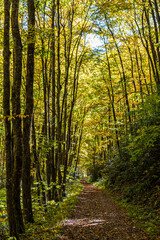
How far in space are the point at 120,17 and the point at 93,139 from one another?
16.2 metres

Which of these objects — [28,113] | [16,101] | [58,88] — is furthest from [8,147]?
[58,88]

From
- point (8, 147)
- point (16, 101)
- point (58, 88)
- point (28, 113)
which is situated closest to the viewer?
point (8, 147)

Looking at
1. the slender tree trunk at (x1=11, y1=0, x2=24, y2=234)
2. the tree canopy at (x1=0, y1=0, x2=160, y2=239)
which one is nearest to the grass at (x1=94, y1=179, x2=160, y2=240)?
the tree canopy at (x1=0, y1=0, x2=160, y2=239)

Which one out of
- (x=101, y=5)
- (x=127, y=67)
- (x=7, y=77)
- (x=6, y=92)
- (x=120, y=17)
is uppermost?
(x=120, y=17)

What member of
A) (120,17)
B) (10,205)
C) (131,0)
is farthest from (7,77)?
(120,17)

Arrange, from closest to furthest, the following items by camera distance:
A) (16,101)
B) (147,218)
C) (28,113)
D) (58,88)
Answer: (16,101)
(28,113)
(147,218)
(58,88)

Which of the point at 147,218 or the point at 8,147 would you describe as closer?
the point at 8,147

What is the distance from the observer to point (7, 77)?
465 cm

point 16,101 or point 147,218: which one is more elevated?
point 16,101

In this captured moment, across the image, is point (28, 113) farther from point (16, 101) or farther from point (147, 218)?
point (147, 218)

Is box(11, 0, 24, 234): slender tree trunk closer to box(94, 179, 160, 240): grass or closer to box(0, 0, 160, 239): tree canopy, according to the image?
box(0, 0, 160, 239): tree canopy

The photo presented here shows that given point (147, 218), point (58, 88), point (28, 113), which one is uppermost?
point (58, 88)

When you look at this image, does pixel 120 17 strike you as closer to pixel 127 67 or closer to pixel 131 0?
pixel 131 0

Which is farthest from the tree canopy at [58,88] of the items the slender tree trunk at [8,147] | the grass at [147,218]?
the grass at [147,218]
